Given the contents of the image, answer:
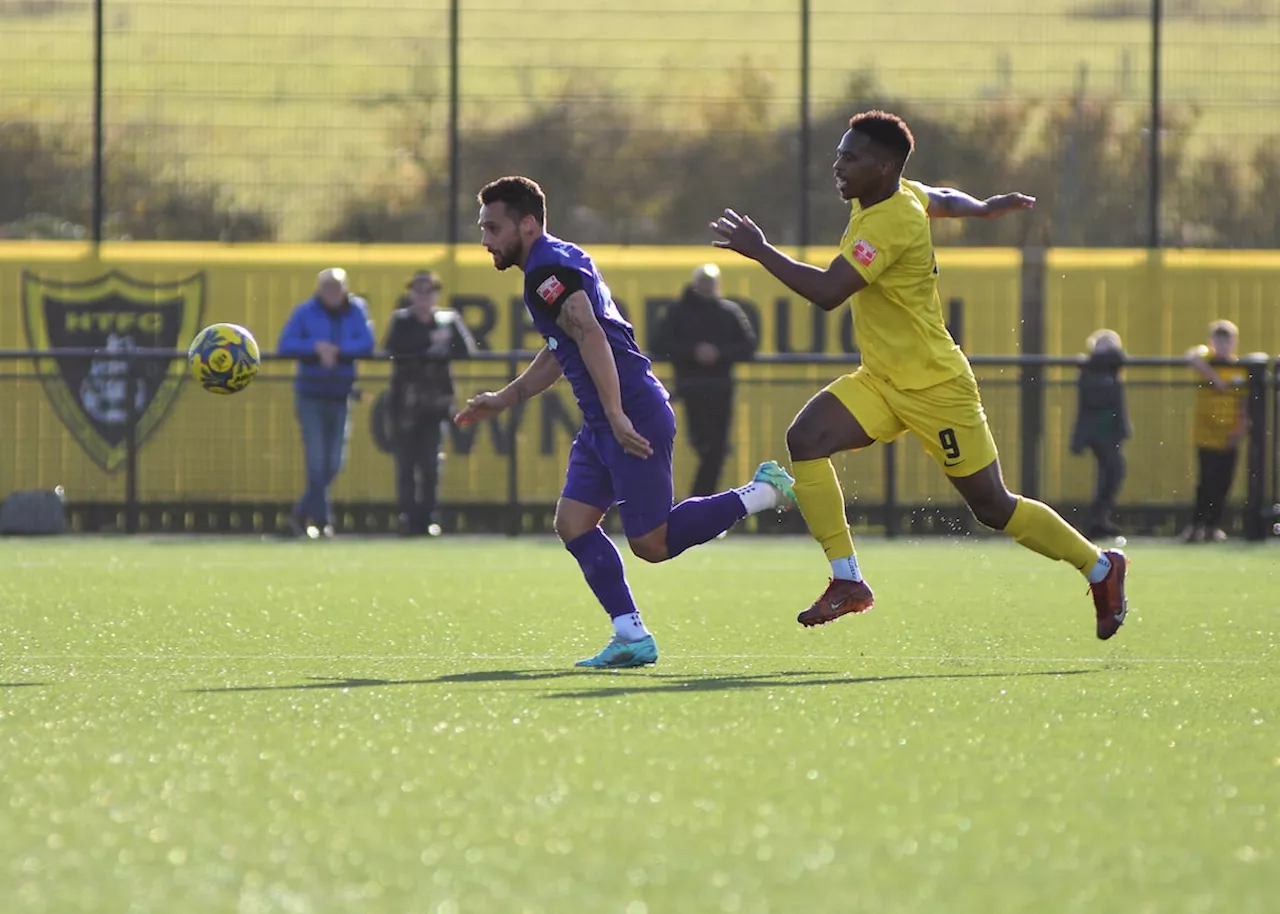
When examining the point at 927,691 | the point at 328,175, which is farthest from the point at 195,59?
the point at 927,691

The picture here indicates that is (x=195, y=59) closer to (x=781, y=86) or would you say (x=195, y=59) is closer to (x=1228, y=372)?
(x=781, y=86)

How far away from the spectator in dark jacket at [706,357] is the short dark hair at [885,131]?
9.12 meters

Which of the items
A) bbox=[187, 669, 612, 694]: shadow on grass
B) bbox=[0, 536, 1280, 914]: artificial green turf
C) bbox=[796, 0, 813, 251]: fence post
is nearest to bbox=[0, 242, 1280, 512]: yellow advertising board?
bbox=[796, 0, 813, 251]: fence post

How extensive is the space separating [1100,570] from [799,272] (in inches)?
60.4

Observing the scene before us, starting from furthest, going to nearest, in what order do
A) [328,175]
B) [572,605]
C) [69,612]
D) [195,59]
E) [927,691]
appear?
[328,175] < [195,59] < [572,605] < [69,612] < [927,691]

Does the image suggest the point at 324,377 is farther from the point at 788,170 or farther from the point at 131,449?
the point at 788,170

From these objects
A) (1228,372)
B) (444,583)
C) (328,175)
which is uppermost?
(328,175)

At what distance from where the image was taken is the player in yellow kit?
7.85 m

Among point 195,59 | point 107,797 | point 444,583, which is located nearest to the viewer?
point 107,797

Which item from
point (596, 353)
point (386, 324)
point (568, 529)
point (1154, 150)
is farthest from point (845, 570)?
point (1154, 150)

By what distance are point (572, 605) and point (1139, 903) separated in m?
6.79

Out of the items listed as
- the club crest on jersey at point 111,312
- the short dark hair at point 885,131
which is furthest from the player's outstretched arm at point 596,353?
the club crest on jersey at point 111,312

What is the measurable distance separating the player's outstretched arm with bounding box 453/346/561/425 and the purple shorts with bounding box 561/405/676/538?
0.85 ft

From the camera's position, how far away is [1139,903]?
3822mm
